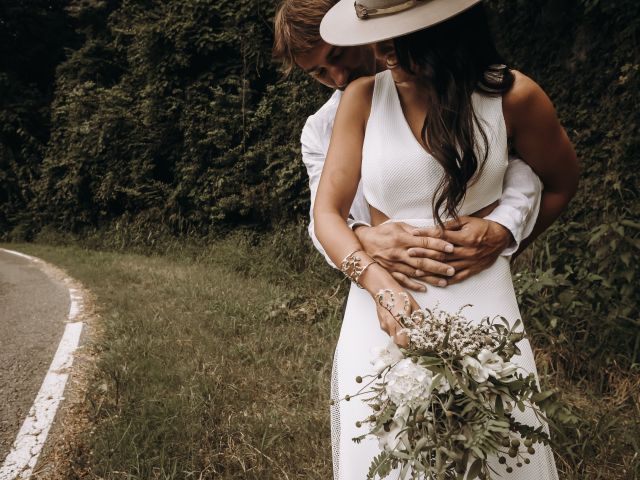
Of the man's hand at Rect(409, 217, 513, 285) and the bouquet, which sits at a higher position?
the man's hand at Rect(409, 217, 513, 285)

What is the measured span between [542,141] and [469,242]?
37cm

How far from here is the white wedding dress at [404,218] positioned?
1.54 metres

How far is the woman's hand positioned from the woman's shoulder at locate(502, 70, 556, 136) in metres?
0.56

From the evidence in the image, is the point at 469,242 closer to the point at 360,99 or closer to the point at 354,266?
the point at 354,266

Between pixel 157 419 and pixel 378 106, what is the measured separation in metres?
2.45

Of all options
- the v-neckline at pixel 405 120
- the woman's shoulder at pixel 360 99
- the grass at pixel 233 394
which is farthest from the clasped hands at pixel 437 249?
the grass at pixel 233 394

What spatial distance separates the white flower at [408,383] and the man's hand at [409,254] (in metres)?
0.41

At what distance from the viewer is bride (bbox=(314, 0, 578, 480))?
1508 millimetres

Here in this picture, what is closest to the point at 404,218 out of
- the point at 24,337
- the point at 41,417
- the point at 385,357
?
the point at 385,357

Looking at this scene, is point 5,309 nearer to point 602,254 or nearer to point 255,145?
point 255,145

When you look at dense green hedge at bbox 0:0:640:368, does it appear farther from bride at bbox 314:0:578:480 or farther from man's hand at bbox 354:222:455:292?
man's hand at bbox 354:222:455:292

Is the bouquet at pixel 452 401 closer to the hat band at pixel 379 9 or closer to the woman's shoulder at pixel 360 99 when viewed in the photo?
the woman's shoulder at pixel 360 99

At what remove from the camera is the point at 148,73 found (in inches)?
519

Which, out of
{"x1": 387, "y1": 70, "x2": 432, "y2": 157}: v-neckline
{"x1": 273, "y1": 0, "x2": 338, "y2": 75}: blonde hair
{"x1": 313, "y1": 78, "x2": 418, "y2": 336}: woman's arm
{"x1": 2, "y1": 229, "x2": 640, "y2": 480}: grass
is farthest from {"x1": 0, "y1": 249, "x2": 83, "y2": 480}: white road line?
{"x1": 387, "y1": 70, "x2": 432, "y2": 157}: v-neckline
